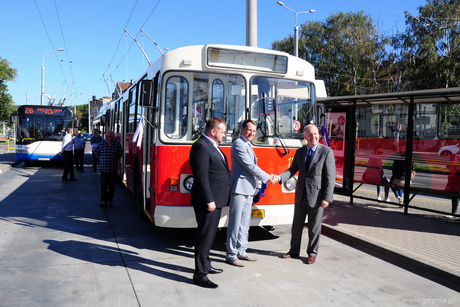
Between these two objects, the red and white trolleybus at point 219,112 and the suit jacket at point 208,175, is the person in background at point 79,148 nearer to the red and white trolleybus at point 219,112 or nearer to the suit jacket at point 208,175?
the red and white trolleybus at point 219,112

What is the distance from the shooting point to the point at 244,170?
17.0ft

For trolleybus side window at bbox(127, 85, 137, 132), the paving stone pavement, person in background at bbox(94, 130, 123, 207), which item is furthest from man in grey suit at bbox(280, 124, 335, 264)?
person in background at bbox(94, 130, 123, 207)

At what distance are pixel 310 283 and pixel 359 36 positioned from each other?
38.5 meters

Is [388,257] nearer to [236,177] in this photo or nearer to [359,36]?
[236,177]

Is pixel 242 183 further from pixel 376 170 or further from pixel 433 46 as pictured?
pixel 433 46

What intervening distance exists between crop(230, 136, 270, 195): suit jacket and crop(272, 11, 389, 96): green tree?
1412 inches

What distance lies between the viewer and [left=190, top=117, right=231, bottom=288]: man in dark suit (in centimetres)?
443

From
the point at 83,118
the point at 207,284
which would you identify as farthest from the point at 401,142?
the point at 83,118

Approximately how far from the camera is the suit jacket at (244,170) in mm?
5051

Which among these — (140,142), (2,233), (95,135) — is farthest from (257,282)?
(95,135)

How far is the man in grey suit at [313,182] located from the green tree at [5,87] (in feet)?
128

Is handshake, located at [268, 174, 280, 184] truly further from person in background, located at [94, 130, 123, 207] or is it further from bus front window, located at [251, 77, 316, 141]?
person in background, located at [94, 130, 123, 207]

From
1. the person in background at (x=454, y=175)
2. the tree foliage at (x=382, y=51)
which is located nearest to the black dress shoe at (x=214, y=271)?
the person in background at (x=454, y=175)

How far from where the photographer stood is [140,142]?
287 inches
